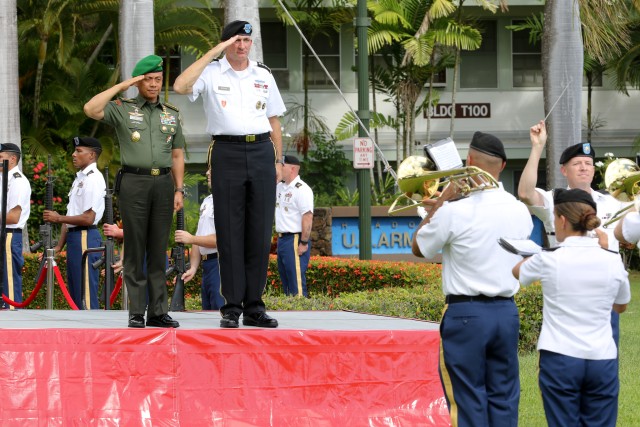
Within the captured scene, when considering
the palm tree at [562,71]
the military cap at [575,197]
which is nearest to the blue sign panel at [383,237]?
the palm tree at [562,71]

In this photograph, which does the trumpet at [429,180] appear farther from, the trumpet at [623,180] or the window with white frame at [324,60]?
the window with white frame at [324,60]

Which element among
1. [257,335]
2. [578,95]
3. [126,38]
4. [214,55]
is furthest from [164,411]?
[578,95]

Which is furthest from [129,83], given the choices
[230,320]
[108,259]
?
[108,259]

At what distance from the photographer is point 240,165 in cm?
862

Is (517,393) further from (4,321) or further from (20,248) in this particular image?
(20,248)

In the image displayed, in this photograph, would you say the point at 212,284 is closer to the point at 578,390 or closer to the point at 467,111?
the point at 578,390

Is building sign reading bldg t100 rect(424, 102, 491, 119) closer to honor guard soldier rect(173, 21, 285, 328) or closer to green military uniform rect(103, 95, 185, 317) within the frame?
honor guard soldier rect(173, 21, 285, 328)

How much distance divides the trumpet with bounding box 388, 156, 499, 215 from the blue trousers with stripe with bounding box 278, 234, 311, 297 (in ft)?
26.7

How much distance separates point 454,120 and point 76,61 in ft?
32.8

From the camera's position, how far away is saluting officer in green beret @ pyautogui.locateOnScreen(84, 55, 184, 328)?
8.66 metres

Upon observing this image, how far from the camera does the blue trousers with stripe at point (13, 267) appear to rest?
13238mm

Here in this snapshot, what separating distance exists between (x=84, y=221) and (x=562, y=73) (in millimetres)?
7541

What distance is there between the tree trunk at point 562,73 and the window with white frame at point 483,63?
14044mm

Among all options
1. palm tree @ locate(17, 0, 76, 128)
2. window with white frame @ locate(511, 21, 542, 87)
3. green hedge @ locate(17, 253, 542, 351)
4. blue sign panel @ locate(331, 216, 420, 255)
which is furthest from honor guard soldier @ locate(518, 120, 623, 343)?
window with white frame @ locate(511, 21, 542, 87)
